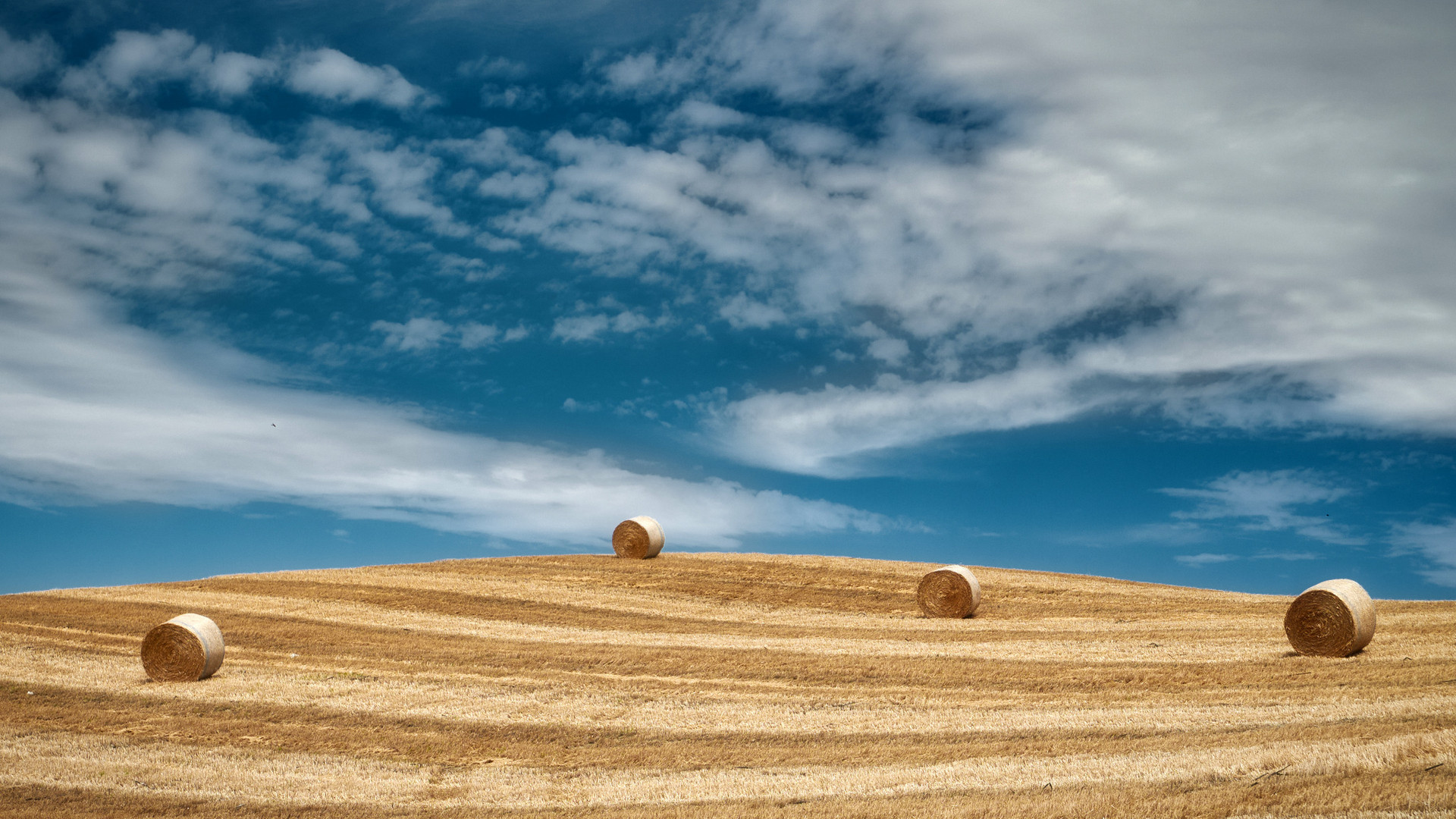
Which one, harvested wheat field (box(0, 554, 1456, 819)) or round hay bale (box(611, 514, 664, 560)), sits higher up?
round hay bale (box(611, 514, 664, 560))

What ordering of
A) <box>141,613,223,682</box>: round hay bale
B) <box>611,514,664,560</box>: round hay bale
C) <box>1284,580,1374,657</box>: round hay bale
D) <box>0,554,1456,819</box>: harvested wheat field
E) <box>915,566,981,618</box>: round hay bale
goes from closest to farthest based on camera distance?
<box>0,554,1456,819</box>: harvested wheat field
<box>141,613,223,682</box>: round hay bale
<box>1284,580,1374,657</box>: round hay bale
<box>915,566,981,618</box>: round hay bale
<box>611,514,664,560</box>: round hay bale

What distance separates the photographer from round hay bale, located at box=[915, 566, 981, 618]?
24.1 meters

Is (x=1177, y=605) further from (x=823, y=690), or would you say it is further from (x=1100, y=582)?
(x=823, y=690)

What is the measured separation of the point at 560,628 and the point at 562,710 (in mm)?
8128

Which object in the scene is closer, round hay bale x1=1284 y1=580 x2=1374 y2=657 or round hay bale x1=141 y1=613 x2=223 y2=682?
round hay bale x1=141 y1=613 x2=223 y2=682

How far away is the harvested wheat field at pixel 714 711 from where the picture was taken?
359 inches

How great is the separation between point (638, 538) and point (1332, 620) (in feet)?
72.7

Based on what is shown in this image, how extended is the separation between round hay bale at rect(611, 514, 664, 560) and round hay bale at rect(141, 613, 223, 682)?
17965 mm

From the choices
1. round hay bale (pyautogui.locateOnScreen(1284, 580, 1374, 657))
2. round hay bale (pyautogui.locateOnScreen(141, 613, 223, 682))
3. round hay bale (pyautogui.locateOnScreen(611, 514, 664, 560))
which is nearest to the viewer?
round hay bale (pyautogui.locateOnScreen(141, 613, 223, 682))

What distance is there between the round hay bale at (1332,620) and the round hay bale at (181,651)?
770 inches

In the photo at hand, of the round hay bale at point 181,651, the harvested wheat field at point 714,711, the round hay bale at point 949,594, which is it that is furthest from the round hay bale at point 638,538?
the round hay bale at point 181,651

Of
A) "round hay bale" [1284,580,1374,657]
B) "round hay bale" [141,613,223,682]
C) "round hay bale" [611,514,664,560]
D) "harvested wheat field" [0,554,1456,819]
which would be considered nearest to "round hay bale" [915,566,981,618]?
"harvested wheat field" [0,554,1456,819]

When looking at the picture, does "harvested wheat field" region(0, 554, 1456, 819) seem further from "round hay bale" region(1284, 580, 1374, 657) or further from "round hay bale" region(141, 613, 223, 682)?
"round hay bale" region(1284, 580, 1374, 657)

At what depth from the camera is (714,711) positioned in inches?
539
